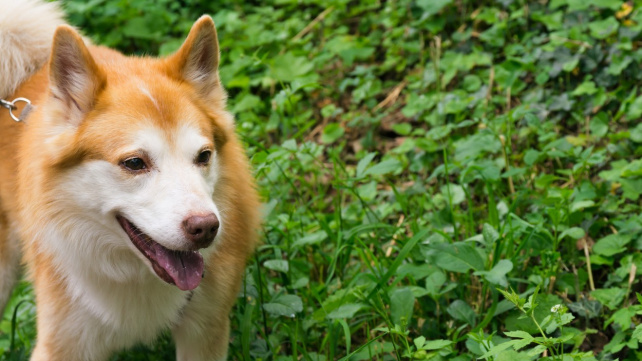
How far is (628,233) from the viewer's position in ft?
11.6

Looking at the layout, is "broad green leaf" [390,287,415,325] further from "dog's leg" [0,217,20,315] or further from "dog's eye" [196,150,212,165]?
"dog's leg" [0,217,20,315]

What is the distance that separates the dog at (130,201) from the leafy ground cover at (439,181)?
41cm

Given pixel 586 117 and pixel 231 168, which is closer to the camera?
pixel 231 168

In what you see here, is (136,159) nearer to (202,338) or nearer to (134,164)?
(134,164)

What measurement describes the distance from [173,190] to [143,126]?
270 millimetres

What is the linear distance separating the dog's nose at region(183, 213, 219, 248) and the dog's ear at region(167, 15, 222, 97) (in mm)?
723

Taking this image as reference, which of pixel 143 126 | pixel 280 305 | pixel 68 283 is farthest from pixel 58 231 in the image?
pixel 280 305

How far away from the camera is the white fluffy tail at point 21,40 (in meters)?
3.63

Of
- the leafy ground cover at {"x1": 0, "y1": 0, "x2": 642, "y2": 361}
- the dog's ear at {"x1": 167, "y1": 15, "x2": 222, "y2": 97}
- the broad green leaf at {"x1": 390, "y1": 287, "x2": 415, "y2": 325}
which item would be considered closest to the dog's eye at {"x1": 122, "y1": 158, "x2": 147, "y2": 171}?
the dog's ear at {"x1": 167, "y1": 15, "x2": 222, "y2": 97}

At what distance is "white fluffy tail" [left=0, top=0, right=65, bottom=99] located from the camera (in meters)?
3.63

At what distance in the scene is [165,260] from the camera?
8.91 ft

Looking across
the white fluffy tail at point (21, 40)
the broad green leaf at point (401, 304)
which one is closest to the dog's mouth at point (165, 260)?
the broad green leaf at point (401, 304)

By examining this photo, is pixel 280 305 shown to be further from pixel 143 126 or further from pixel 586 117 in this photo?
pixel 586 117

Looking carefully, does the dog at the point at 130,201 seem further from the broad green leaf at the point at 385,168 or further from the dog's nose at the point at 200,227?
the broad green leaf at the point at 385,168
